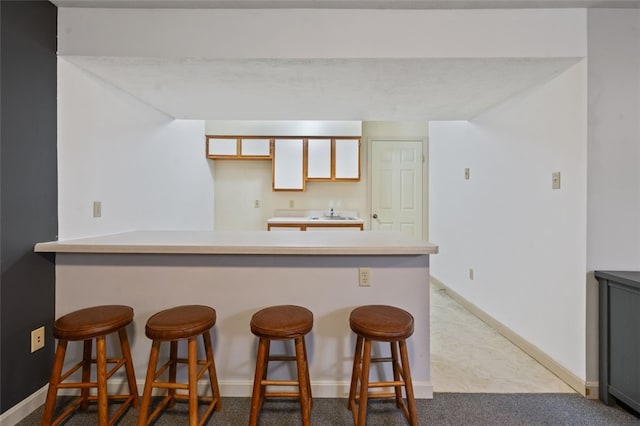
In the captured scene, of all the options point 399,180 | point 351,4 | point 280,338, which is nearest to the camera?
point 280,338

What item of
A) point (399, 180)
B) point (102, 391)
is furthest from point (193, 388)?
point (399, 180)

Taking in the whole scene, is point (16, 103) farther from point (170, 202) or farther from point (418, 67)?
point (418, 67)

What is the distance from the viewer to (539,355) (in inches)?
84.4

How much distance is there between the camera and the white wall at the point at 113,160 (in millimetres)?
1841

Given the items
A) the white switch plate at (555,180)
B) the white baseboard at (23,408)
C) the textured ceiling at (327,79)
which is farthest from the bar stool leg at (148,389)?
the white switch plate at (555,180)

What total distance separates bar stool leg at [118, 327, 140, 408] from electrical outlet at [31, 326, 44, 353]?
1.62 ft

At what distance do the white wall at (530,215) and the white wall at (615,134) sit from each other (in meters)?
0.07

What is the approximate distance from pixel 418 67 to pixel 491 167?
1.42m

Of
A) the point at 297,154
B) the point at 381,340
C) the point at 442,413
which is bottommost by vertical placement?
the point at 442,413

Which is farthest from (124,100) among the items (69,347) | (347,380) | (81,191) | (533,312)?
(533,312)

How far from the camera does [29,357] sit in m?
1.62

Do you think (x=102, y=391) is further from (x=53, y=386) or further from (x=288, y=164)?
(x=288, y=164)

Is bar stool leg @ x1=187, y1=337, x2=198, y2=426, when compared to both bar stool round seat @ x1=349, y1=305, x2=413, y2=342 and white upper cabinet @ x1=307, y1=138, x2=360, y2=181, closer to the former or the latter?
bar stool round seat @ x1=349, y1=305, x2=413, y2=342

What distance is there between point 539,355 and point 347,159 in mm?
2880
